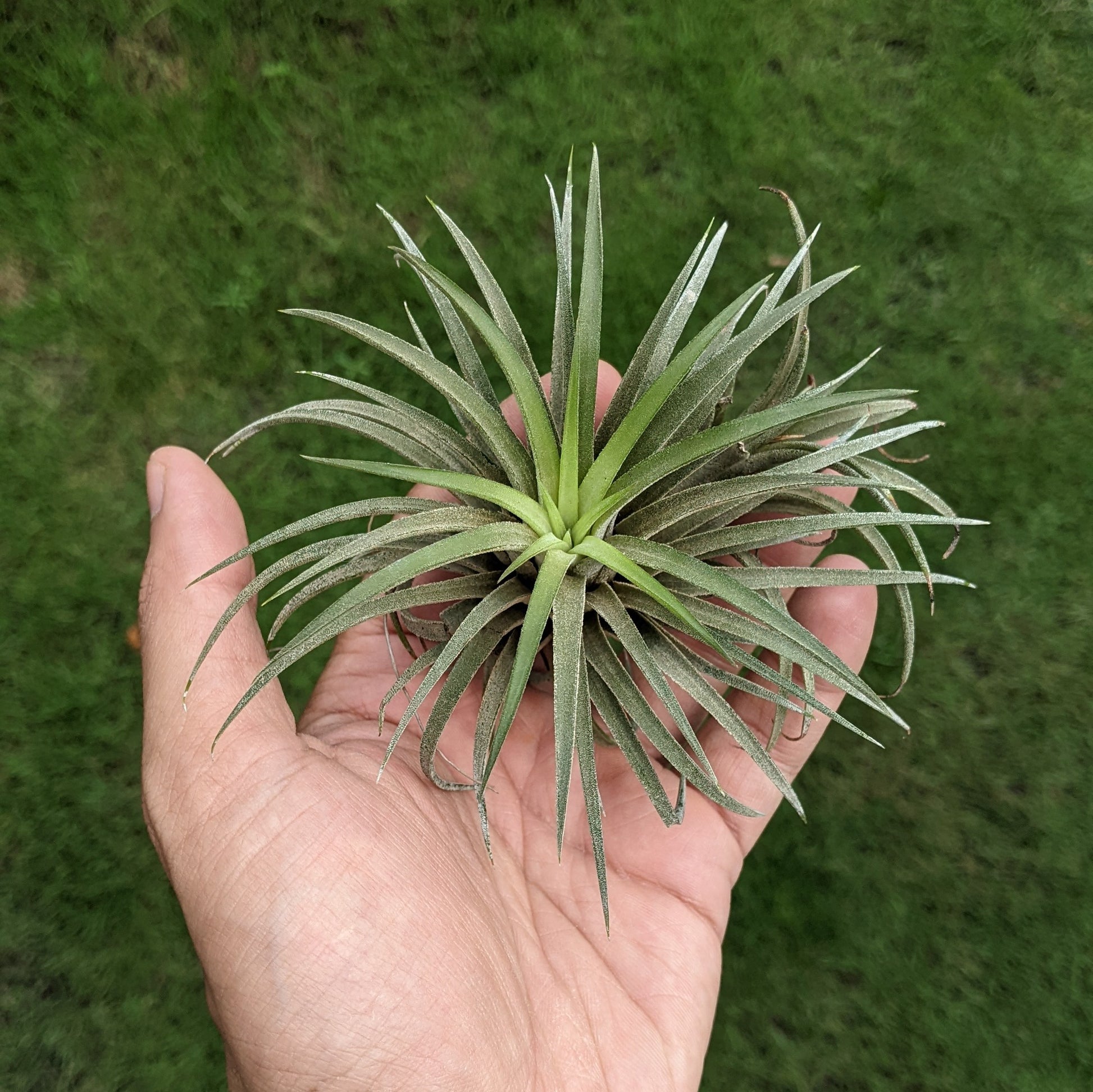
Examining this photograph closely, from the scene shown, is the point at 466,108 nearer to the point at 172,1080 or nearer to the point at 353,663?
the point at 353,663

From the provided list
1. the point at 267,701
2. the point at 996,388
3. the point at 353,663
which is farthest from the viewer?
the point at 996,388

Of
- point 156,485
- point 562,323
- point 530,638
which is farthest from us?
point 156,485

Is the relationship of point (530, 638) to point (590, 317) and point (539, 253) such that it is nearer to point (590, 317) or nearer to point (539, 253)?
point (590, 317)

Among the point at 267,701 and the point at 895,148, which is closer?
the point at 267,701

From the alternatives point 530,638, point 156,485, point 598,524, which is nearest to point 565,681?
point 530,638

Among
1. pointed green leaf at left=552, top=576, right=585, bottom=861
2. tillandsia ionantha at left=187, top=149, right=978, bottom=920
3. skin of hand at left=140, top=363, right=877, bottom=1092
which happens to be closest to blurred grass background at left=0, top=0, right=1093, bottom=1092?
skin of hand at left=140, top=363, right=877, bottom=1092

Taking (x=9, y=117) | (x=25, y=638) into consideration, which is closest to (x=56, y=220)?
(x=9, y=117)

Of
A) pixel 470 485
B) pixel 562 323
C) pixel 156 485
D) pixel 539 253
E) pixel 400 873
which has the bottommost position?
pixel 400 873
